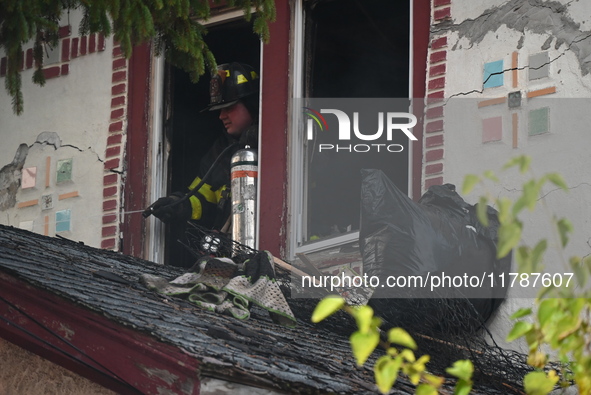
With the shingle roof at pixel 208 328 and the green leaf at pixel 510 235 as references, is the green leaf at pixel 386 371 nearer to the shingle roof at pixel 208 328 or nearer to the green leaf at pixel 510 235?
the green leaf at pixel 510 235

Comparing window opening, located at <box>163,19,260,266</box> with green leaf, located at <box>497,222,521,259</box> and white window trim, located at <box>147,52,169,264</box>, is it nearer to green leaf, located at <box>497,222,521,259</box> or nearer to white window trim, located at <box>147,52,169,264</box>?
white window trim, located at <box>147,52,169,264</box>

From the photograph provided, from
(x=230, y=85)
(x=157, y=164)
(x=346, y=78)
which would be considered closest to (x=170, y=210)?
(x=157, y=164)

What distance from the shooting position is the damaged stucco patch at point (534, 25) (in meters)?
7.66

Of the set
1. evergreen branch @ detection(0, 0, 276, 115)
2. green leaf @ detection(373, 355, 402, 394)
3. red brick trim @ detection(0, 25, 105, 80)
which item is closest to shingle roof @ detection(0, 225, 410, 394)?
evergreen branch @ detection(0, 0, 276, 115)

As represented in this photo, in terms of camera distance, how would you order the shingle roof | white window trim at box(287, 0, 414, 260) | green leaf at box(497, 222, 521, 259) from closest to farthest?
green leaf at box(497, 222, 521, 259), the shingle roof, white window trim at box(287, 0, 414, 260)

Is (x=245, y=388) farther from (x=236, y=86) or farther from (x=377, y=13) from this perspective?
(x=377, y=13)

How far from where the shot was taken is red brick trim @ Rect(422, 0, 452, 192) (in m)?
8.03

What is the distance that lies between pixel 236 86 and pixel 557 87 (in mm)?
2642

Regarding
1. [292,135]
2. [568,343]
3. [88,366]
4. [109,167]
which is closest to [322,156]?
[292,135]

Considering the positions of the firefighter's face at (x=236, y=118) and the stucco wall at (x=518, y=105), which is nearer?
the stucco wall at (x=518, y=105)

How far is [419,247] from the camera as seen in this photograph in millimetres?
6781

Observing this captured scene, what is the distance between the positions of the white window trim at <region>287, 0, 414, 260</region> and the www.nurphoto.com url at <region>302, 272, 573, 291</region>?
22.0 inches

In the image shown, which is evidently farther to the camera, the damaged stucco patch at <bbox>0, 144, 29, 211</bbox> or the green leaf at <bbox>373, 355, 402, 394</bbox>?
the damaged stucco patch at <bbox>0, 144, 29, 211</bbox>

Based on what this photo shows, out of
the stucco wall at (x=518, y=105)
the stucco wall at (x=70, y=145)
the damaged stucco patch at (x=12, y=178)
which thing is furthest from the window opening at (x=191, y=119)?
the stucco wall at (x=518, y=105)
